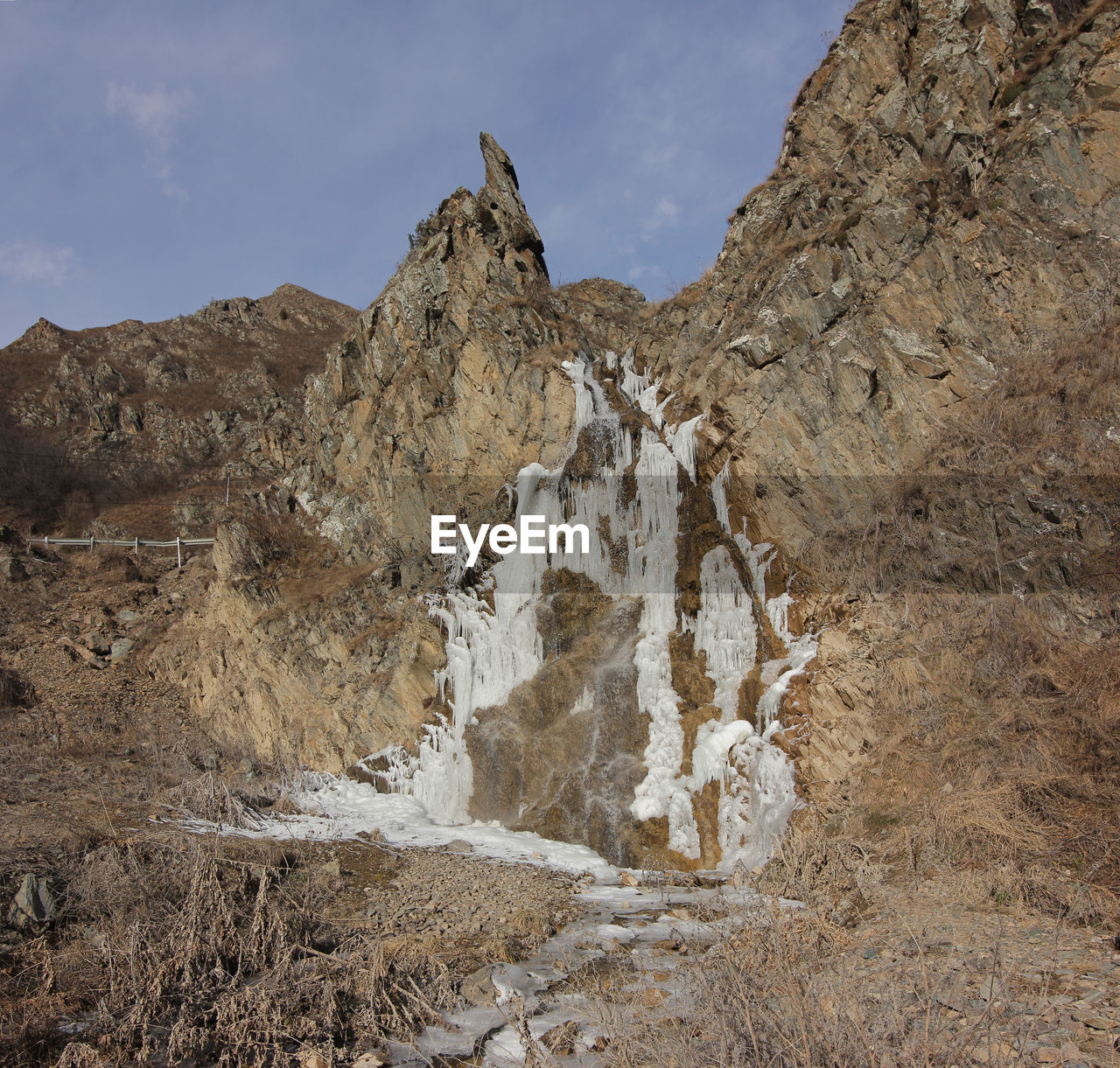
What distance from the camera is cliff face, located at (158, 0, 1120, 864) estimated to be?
12023 millimetres

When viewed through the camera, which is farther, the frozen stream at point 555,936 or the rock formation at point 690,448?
the rock formation at point 690,448

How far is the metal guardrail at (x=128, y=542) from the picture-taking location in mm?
24484

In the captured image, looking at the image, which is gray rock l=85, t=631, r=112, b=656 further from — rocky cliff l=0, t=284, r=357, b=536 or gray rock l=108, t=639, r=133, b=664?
rocky cliff l=0, t=284, r=357, b=536

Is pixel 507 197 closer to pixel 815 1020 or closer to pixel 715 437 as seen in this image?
pixel 715 437

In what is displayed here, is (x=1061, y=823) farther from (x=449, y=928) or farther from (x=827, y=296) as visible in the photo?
(x=827, y=296)

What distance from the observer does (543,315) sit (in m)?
18.6

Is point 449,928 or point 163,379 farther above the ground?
point 163,379

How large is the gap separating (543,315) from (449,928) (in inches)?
575

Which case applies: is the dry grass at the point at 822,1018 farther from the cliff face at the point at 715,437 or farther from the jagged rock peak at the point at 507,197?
the jagged rock peak at the point at 507,197

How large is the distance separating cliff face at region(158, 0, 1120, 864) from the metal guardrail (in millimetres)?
6860

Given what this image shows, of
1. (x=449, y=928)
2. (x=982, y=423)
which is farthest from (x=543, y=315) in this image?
(x=449, y=928)

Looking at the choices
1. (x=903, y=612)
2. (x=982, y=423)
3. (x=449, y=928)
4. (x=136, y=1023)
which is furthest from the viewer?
(x=982, y=423)

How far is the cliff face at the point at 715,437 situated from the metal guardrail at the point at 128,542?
6860 millimetres

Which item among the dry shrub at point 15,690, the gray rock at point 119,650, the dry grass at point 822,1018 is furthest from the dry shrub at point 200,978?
the gray rock at point 119,650
